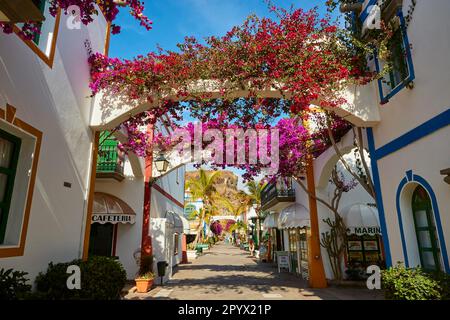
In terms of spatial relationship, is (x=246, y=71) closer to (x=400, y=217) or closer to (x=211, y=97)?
(x=211, y=97)

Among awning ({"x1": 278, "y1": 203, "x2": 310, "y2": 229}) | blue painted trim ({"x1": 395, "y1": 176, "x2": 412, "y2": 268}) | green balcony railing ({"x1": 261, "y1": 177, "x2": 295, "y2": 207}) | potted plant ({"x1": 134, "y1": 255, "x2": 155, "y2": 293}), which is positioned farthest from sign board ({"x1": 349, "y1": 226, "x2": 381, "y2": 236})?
potted plant ({"x1": 134, "y1": 255, "x2": 155, "y2": 293})

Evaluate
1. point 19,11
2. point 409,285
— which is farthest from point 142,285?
point 19,11

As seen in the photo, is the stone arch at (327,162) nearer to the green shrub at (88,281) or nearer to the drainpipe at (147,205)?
the drainpipe at (147,205)

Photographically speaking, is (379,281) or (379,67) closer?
(379,281)

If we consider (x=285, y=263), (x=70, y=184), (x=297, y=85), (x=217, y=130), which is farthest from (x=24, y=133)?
(x=285, y=263)

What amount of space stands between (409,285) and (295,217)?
9563mm

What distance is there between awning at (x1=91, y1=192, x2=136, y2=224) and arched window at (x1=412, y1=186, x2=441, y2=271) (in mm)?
10266

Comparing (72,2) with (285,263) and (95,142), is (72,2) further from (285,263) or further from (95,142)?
(285,263)

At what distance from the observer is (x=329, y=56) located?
7.45 m

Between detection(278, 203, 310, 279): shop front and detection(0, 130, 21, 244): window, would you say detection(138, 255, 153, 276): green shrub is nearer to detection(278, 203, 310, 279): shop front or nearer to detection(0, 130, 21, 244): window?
detection(278, 203, 310, 279): shop front

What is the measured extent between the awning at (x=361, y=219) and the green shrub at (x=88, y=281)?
31.4 ft

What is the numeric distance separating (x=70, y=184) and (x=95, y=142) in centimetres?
168

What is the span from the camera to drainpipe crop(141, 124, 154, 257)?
13.1 m

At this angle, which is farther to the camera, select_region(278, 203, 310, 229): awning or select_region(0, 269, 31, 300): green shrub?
select_region(278, 203, 310, 229): awning
